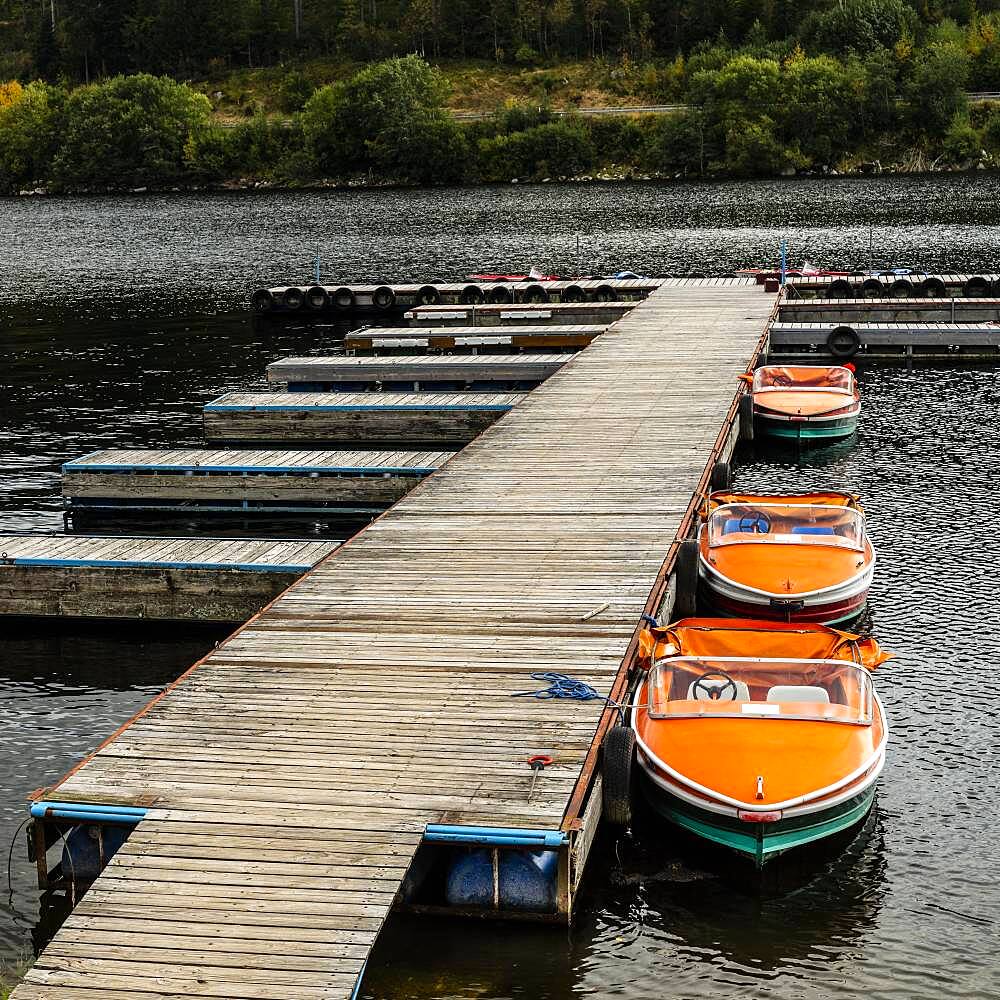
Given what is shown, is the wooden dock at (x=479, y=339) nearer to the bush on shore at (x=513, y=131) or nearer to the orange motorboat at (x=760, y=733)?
the orange motorboat at (x=760, y=733)

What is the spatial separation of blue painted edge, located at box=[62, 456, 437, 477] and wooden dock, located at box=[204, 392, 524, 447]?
5.83 m

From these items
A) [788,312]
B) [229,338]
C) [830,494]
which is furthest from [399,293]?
[830,494]

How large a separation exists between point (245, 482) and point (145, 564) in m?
6.25

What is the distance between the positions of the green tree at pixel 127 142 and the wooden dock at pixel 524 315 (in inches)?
4357

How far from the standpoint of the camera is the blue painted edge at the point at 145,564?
78.9 ft

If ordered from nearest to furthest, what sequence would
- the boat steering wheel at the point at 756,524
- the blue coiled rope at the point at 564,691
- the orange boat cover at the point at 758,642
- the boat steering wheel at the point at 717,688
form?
the blue coiled rope at the point at 564,691, the boat steering wheel at the point at 717,688, the orange boat cover at the point at 758,642, the boat steering wheel at the point at 756,524

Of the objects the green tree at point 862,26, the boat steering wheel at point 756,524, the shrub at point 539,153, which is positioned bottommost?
the boat steering wheel at point 756,524

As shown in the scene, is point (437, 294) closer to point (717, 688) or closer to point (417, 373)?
point (417, 373)

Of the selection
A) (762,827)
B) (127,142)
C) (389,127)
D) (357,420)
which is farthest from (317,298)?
(127,142)

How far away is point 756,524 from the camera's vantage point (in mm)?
24844

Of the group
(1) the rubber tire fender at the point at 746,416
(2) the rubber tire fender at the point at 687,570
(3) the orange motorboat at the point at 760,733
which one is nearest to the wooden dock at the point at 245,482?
(1) the rubber tire fender at the point at 746,416

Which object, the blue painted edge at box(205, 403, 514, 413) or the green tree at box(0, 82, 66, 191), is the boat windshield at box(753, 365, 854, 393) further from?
the green tree at box(0, 82, 66, 191)

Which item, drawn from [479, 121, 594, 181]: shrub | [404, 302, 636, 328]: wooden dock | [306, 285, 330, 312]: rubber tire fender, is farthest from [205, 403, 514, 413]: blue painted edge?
[479, 121, 594, 181]: shrub

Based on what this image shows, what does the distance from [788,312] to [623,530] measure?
3089 cm
